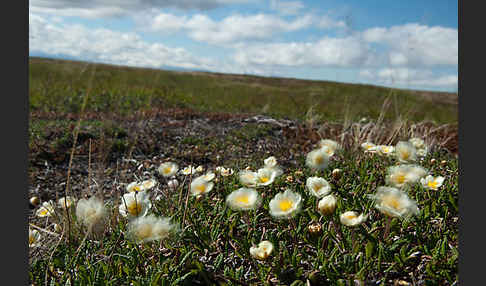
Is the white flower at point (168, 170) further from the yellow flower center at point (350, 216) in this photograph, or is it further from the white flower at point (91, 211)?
the yellow flower center at point (350, 216)

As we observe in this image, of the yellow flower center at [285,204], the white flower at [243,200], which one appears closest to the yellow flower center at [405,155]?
the yellow flower center at [285,204]

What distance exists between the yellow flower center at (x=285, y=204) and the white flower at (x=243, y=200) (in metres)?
0.13

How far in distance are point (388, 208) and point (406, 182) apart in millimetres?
481

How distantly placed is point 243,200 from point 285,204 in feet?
0.80

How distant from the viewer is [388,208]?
164cm

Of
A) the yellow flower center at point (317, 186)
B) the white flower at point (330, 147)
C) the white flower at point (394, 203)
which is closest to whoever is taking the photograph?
the white flower at point (394, 203)

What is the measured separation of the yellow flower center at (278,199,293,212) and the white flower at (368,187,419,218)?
1.45 feet

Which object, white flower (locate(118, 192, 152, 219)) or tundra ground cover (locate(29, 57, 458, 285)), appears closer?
tundra ground cover (locate(29, 57, 458, 285))

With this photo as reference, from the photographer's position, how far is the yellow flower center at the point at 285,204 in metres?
1.87

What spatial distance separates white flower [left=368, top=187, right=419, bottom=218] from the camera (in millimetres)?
1646

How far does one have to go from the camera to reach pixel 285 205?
1.88 metres

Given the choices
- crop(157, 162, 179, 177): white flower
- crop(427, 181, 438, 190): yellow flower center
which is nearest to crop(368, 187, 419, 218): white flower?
crop(427, 181, 438, 190): yellow flower center

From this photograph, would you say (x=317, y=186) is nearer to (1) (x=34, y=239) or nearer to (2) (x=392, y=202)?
(2) (x=392, y=202)

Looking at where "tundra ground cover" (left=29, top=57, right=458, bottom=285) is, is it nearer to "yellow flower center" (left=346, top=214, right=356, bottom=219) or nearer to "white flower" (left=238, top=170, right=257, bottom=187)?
"yellow flower center" (left=346, top=214, right=356, bottom=219)
